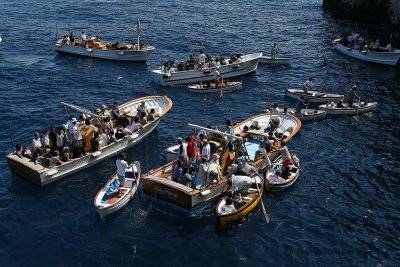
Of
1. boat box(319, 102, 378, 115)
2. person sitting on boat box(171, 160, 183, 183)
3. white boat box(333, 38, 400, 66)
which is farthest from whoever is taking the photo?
white boat box(333, 38, 400, 66)

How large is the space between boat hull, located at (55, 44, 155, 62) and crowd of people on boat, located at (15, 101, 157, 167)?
19.5 m

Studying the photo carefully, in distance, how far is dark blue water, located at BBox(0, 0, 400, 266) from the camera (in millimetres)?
26500

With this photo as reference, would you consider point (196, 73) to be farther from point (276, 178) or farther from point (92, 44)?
point (276, 178)

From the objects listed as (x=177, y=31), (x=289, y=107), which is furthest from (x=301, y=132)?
(x=177, y=31)

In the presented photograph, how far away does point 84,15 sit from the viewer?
75.4 meters

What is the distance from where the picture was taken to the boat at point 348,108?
4331 centimetres

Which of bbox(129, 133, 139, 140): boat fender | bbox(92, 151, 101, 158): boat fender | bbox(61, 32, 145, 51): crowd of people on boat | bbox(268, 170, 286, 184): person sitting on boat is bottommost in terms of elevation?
bbox(268, 170, 286, 184): person sitting on boat

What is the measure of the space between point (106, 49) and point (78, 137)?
25871 mm

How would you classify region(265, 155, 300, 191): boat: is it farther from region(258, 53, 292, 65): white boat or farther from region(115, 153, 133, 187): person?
region(258, 53, 292, 65): white boat

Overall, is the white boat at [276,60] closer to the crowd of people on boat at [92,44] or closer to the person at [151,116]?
the crowd of people on boat at [92,44]

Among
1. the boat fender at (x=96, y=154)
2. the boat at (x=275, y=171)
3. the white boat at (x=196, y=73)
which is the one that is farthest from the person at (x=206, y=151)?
the white boat at (x=196, y=73)

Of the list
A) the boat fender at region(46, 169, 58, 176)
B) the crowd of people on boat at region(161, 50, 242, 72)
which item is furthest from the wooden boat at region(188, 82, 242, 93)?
the boat fender at region(46, 169, 58, 176)

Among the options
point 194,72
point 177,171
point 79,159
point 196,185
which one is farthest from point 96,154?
point 194,72

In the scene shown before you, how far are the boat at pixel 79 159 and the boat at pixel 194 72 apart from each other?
9.61 meters
